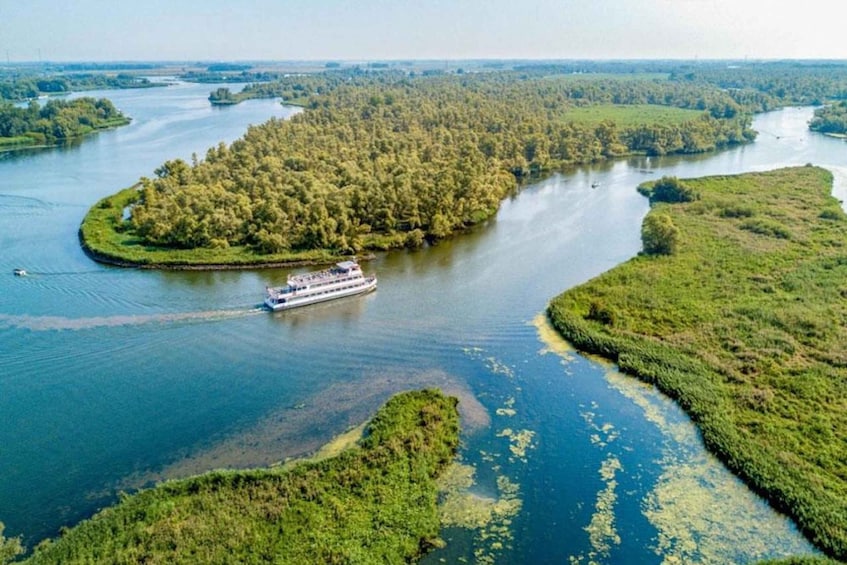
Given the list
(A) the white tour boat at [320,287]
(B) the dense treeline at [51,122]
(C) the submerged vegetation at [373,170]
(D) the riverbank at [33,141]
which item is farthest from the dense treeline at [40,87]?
(A) the white tour boat at [320,287]

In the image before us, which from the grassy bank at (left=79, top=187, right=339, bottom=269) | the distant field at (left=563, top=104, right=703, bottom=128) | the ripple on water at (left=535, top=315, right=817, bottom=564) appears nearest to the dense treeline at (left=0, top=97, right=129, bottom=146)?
the grassy bank at (left=79, top=187, right=339, bottom=269)

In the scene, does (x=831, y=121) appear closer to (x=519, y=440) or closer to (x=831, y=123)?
(x=831, y=123)

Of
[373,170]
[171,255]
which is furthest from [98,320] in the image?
[373,170]

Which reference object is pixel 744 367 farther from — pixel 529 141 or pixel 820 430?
pixel 529 141

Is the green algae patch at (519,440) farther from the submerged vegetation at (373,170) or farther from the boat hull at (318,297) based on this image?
the submerged vegetation at (373,170)

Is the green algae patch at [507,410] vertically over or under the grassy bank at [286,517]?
under

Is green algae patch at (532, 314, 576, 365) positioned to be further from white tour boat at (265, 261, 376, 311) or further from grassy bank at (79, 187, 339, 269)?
grassy bank at (79, 187, 339, 269)

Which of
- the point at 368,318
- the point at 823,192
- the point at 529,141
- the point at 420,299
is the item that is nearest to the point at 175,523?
the point at 368,318
